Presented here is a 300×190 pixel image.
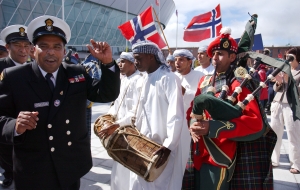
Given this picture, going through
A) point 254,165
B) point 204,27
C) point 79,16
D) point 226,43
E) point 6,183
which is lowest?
point 6,183

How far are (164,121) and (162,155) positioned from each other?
428 mm

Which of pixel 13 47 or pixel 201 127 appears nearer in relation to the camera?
pixel 201 127

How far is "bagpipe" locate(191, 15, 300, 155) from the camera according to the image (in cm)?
174

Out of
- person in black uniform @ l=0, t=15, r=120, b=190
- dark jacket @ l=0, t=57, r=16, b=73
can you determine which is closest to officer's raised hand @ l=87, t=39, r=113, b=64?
person in black uniform @ l=0, t=15, r=120, b=190

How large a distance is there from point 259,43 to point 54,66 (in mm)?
2963

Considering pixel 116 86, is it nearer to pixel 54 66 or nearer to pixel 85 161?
pixel 54 66

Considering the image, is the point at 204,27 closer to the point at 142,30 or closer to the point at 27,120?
the point at 142,30

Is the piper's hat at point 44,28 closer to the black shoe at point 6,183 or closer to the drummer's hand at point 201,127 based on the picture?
the drummer's hand at point 201,127

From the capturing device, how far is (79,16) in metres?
26.7

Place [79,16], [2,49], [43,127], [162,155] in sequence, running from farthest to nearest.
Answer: [79,16] → [2,49] → [162,155] → [43,127]

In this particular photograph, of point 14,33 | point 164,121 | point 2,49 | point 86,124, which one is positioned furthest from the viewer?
point 2,49

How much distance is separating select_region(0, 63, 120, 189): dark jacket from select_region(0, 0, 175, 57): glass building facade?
69.3ft

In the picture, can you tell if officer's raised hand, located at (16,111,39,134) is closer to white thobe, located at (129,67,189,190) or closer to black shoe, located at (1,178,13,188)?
white thobe, located at (129,67,189,190)

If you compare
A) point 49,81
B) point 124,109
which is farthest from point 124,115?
point 49,81
